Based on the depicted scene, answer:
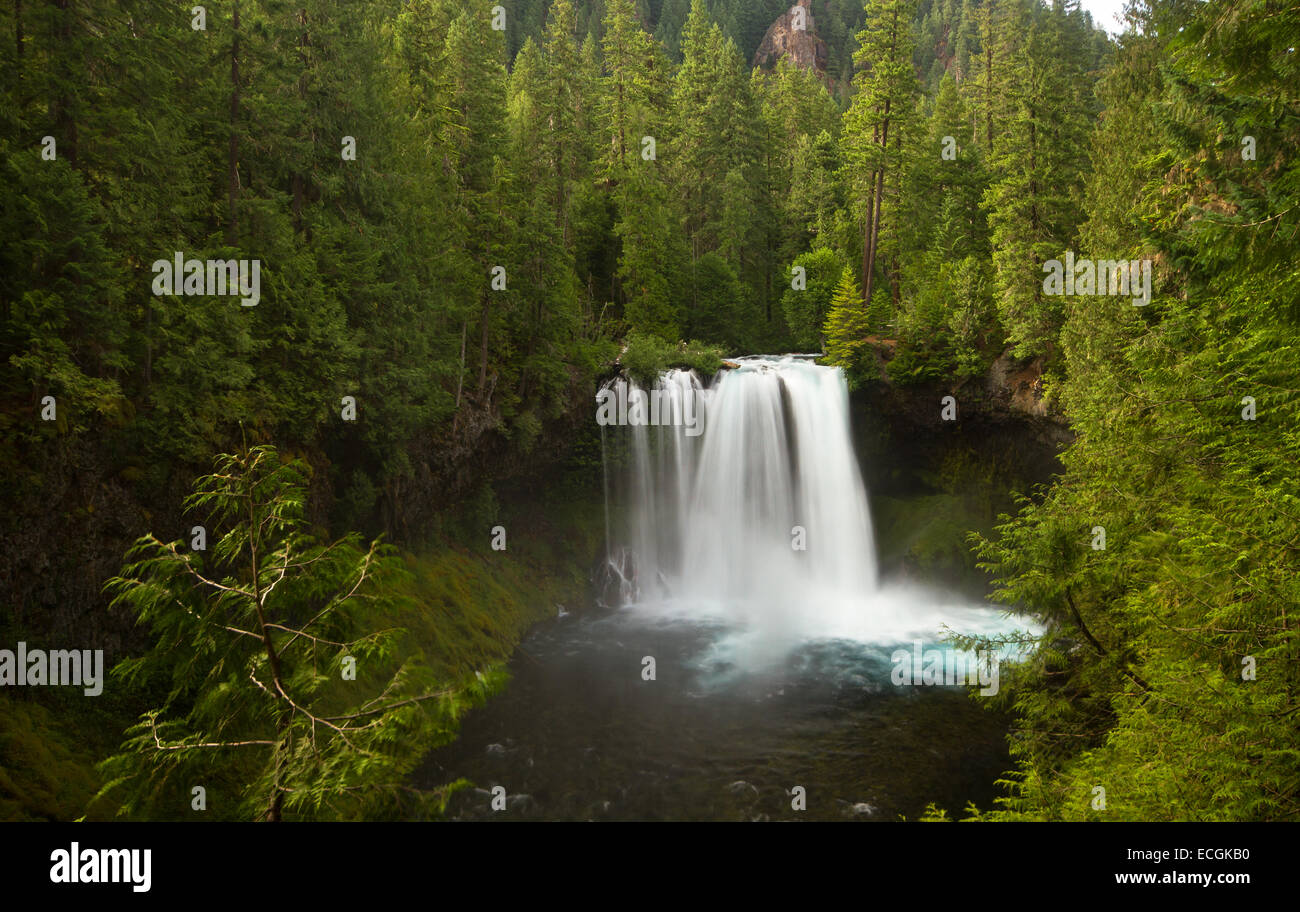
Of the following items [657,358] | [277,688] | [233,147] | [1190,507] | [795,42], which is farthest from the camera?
[795,42]

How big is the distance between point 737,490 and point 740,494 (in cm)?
22

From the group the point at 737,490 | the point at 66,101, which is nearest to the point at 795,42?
the point at 737,490

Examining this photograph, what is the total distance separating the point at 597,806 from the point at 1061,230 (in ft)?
84.7

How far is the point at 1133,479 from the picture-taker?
13.4 metres

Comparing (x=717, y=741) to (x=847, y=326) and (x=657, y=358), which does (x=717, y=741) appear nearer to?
(x=657, y=358)

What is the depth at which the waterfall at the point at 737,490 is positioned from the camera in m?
31.0

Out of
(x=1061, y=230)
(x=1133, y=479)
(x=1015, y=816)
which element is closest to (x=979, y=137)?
(x=1061, y=230)

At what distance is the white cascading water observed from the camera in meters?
30.9

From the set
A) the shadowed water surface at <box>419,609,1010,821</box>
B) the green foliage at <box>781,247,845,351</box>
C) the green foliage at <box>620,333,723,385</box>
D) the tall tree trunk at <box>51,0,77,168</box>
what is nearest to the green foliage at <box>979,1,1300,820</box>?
the shadowed water surface at <box>419,609,1010,821</box>

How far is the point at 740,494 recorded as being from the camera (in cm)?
3116

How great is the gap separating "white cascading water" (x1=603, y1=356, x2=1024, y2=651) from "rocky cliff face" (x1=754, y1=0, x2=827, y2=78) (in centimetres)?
7870

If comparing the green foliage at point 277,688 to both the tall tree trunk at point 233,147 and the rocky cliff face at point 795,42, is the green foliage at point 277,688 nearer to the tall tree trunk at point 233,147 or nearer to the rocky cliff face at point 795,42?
the tall tree trunk at point 233,147

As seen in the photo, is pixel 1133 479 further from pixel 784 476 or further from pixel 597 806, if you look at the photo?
pixel 784 476
